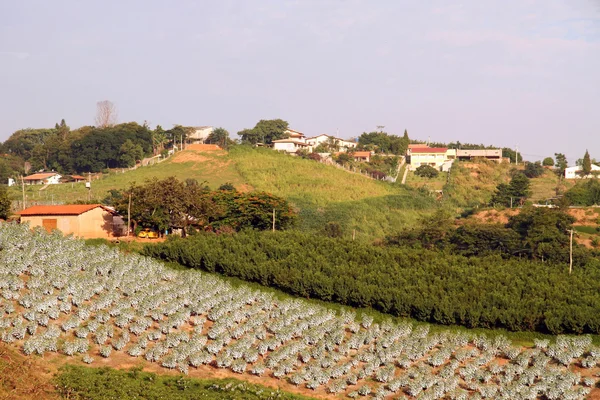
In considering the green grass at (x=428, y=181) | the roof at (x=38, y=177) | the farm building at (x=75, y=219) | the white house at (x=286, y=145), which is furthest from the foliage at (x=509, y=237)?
the white house at (x=286, y=145)

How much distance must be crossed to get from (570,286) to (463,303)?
6512 millimetres

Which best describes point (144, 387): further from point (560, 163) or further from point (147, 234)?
point (560, 163)

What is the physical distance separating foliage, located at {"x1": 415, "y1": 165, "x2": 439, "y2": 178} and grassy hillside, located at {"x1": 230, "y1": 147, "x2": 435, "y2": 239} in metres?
10.3

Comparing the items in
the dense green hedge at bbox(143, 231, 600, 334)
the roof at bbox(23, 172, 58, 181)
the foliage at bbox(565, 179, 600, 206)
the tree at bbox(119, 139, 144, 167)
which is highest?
the tree at bbox(119, 139, 144, 167)

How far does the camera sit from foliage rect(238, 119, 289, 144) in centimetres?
10419

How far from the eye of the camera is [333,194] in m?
76.2

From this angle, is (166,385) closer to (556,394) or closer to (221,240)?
(556,394)

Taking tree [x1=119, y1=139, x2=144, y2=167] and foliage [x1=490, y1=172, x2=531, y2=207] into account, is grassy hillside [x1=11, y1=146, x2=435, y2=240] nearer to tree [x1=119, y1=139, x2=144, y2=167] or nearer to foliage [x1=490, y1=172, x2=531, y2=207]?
tree [x1=119, y1=139, x2=144, y2=167]

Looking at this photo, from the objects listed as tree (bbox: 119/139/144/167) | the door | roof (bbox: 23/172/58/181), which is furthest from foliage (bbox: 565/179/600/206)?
roof (bbox: 23/172/58/181)

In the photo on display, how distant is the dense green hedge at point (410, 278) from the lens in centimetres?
3541

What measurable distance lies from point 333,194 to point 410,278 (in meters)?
36.9

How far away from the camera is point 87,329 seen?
31047 mm

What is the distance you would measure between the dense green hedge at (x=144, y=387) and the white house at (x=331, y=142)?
269 ft

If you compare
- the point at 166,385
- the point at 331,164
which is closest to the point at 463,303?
the point at 166,385
